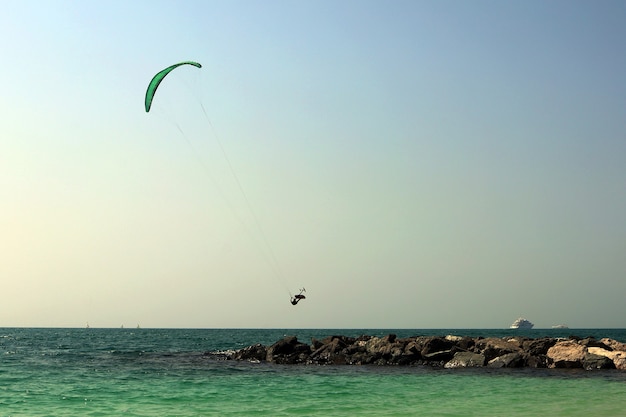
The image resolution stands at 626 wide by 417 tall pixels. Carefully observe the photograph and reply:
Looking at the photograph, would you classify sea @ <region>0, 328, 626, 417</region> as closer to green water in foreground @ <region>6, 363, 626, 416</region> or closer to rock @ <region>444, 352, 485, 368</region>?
green water in foreground @ <region>6, 363, 626, 416</region>

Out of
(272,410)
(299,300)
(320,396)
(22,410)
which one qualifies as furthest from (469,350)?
(22,410)

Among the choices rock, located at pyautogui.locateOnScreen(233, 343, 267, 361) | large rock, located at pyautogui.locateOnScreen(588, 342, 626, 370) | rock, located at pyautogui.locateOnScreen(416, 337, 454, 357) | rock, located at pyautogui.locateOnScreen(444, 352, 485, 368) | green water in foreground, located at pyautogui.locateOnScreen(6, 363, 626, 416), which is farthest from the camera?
rock, located at pyautogui.locateOnScreen(233, 343, 267, 361)

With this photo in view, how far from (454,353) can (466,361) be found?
241 centimetres

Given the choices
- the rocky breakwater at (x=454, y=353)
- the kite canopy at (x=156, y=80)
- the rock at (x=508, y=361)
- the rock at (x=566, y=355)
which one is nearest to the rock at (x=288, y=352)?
the rocky breakwater at (x=454, y=353)

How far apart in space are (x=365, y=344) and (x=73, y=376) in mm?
19092

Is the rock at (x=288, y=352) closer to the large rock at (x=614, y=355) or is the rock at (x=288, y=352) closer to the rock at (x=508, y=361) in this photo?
the rock at (x=508, y=361)

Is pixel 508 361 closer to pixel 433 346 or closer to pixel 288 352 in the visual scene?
pixel 433 346

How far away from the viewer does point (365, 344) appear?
4416cm

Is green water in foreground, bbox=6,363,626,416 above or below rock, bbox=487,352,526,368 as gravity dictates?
below

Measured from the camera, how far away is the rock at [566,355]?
35.7 metres

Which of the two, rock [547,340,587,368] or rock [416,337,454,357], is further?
rock [416,337,454,357]

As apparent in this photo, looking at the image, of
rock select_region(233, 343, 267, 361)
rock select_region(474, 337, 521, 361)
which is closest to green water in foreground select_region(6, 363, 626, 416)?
rock select_region(474, 337, 521, 361)

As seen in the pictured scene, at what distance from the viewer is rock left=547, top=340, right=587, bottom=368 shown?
3569 centimetres

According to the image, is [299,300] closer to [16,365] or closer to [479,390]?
[479,390]
